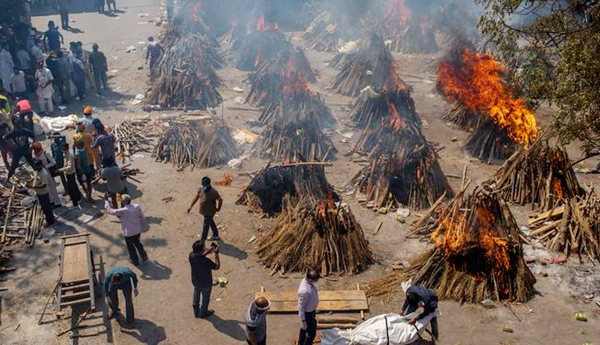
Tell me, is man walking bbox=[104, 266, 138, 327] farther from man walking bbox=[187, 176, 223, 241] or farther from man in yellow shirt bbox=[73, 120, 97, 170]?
man in yellow shirt bbox=[73, 120, 97, 170]

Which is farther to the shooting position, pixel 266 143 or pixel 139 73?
pixel 139 73

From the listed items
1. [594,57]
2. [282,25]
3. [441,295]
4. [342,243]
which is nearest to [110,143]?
[342,243]

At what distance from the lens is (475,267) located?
10086 millimetres

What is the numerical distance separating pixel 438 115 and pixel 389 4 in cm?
1236

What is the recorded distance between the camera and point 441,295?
1008 cm

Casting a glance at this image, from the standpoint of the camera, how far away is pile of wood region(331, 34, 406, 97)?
796 inches

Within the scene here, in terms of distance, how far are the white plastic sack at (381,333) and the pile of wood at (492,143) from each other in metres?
8.55

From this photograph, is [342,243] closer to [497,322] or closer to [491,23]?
[497,322]

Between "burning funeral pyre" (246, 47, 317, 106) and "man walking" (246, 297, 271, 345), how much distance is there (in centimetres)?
1132

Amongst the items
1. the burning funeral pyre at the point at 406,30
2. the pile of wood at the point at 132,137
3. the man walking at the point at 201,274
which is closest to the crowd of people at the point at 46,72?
the pile of wood at the point at 132,137

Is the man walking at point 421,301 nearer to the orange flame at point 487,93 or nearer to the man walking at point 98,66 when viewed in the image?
the orange flame at point 487,93

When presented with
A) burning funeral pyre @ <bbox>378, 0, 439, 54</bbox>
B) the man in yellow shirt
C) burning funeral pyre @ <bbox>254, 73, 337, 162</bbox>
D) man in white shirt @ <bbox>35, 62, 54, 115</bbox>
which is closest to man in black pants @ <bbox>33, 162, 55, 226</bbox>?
the man in yellow shirt

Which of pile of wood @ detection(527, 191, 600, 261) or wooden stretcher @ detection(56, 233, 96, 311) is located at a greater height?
pile of wood @ detection(527, 191, 600, 261)

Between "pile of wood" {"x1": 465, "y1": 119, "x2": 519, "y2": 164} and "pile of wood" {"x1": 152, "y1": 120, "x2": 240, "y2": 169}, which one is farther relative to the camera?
"pile of wood" {"x1": 465, "y1": 119, "x2": 519, "y2": 164}
